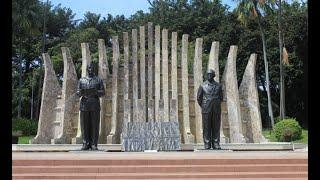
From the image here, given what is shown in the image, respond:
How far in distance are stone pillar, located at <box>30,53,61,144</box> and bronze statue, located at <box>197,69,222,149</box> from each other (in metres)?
8.15

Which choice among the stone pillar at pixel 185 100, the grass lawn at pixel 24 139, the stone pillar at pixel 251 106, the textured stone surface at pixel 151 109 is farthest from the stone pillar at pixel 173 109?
the grass lawn at pixel 24 139

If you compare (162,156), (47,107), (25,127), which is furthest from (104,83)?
(25,127)

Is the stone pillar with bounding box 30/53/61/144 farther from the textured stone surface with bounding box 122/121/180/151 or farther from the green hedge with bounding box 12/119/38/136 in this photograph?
the green hedge with bounding box 12/119/38/136

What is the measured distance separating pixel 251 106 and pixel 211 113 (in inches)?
275

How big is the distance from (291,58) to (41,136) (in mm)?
27067

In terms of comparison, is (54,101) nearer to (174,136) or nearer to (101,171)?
(174,136)

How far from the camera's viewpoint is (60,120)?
66.4 ft

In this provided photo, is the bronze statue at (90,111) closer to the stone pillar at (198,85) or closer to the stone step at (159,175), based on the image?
the stone step at (159,175)

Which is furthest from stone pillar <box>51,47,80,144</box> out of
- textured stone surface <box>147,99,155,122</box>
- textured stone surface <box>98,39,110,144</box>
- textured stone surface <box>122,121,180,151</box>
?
textured stone surface <box>122,121,180,151</box>

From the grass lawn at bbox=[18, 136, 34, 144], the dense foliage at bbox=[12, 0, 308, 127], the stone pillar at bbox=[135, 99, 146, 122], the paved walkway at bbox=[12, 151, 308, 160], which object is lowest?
the grass lawn at bbox=[18, 136, 34, 144]

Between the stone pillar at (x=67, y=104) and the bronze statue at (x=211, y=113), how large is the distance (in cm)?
733

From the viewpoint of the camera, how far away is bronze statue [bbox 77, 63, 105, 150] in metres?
13.8

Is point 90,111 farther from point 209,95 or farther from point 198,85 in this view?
point 198,85

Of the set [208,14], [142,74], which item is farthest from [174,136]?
[208,14]
